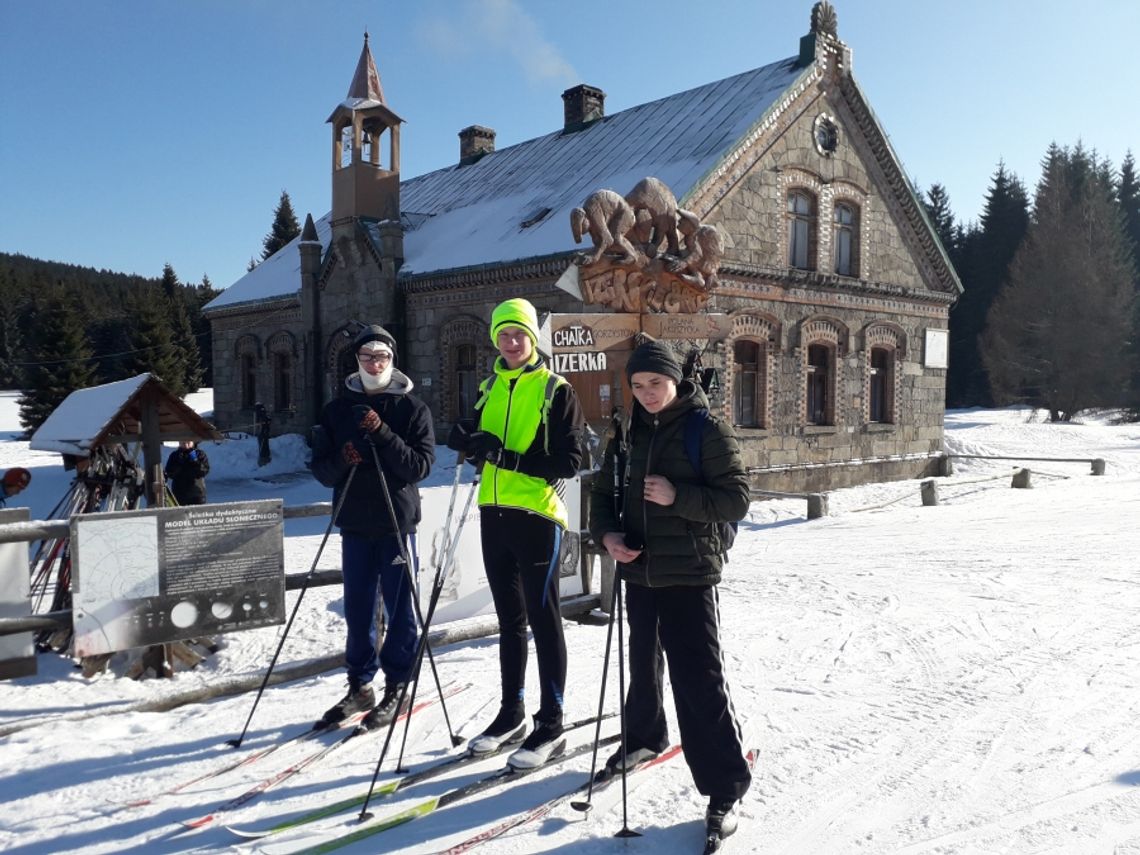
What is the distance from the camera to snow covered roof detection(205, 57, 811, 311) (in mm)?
15242

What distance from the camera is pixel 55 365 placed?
31.0m

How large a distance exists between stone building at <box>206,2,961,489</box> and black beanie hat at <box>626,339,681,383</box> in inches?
403

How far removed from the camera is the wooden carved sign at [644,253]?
5984mm

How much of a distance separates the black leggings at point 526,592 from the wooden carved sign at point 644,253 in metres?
2.54

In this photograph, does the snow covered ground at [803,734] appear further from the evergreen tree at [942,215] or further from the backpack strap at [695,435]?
the evergreen tree at [942,215]

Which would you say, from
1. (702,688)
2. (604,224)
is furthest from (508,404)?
(604,224)

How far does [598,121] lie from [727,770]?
19292 millimetres

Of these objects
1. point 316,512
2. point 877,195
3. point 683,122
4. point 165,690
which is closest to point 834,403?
point 877,195

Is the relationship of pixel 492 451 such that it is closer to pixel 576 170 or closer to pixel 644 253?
pixel 644 253

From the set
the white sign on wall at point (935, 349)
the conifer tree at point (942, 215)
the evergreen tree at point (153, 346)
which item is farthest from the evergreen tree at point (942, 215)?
the evergreen tree at point (153, 346)

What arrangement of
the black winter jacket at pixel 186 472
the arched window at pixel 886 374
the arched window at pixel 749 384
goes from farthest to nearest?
the arched window at pixel 886 374 < the arched window at pixel 749 384 < the black winter jacket at pixel 186 472

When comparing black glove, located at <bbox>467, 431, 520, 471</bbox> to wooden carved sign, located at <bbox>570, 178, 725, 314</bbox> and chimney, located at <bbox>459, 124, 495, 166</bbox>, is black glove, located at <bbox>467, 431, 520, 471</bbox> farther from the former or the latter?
chimney, located at <bbox>459, 124, 495, 166</bbox>

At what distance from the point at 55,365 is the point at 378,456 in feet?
107

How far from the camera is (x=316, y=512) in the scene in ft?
19.0
